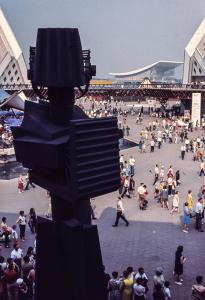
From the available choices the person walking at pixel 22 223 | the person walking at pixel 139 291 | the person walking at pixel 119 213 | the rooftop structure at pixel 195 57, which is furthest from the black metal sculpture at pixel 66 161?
the rooftop structure at pixel 195 57

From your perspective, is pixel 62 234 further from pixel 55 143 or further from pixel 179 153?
pixel 179 153

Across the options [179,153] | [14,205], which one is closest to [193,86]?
[179,153]

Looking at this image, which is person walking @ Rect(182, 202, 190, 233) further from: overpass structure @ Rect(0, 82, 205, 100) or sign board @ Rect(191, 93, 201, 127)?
overpass structure @ Rect(0, 82, 205, 100)

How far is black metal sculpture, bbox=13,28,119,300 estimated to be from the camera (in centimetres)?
552

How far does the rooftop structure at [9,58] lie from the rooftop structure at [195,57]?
26.6 m

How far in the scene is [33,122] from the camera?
6.06 metres

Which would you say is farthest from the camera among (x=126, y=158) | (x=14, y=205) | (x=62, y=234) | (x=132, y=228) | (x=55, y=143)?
(x=126, y=158)

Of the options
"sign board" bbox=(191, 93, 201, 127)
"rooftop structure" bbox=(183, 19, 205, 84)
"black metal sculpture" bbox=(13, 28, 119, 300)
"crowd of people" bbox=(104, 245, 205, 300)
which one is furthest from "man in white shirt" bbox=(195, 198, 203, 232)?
"rooftop structure" bbox=(183, 19, 205, 84)

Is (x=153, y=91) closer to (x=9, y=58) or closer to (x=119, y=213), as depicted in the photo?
(x=9, y=58)

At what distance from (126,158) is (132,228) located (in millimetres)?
12045

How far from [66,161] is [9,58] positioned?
69.2 m

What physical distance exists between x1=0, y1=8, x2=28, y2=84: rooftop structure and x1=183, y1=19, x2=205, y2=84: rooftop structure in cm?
2662

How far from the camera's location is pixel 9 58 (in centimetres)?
7144

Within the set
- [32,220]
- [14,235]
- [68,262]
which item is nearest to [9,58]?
[32,220]
